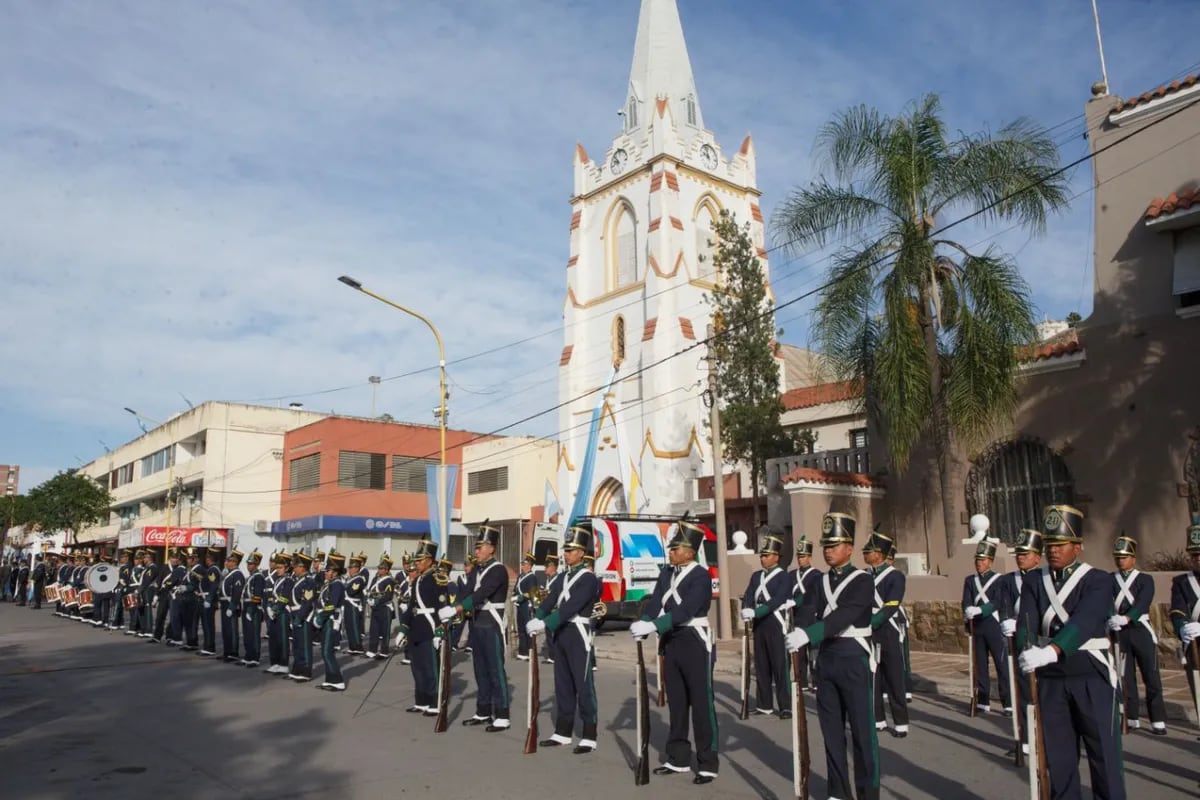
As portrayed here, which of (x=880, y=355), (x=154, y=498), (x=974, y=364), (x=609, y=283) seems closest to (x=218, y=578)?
(x=880, y=355)

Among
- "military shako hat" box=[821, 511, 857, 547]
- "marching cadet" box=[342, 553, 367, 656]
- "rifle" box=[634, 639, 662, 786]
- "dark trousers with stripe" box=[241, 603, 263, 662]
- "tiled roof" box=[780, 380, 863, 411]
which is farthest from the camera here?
"tiled roof" box=[780, 380, 863, 411]

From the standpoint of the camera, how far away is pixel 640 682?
7480mm

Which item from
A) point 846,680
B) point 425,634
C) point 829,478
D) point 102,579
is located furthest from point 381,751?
point 102,579

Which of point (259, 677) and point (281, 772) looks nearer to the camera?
point (281, 772)

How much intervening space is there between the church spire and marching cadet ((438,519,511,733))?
35893mm

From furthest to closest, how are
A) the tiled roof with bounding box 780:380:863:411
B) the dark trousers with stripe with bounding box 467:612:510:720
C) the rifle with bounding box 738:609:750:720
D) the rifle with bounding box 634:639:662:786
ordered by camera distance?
the tiled roof with bounding box 780:380:863:411, the rifle with bounding box 738:609:750:720, the dark trousers with stripe with bounding box 467:612:510:720, the rifle with bounding box 634:639:662:786

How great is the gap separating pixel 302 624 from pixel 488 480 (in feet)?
97.0

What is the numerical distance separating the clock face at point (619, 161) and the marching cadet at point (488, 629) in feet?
115

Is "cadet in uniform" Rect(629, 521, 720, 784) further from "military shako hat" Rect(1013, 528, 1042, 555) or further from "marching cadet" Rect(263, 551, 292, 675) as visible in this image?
"marching cadet" Rect(263, 551, 292, 675)

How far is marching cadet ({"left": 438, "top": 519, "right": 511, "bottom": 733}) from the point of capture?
384 inches

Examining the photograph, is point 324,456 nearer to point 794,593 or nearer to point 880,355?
point 880,355

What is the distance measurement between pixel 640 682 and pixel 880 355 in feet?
32.6

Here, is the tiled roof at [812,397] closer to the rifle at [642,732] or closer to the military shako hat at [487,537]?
the military shako hat at [487,537]

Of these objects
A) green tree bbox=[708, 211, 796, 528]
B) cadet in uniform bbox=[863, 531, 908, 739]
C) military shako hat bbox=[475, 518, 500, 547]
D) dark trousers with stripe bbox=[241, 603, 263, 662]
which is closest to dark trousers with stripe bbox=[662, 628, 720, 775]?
cadet in uniform bbox=[863, 531, 908, 739]
